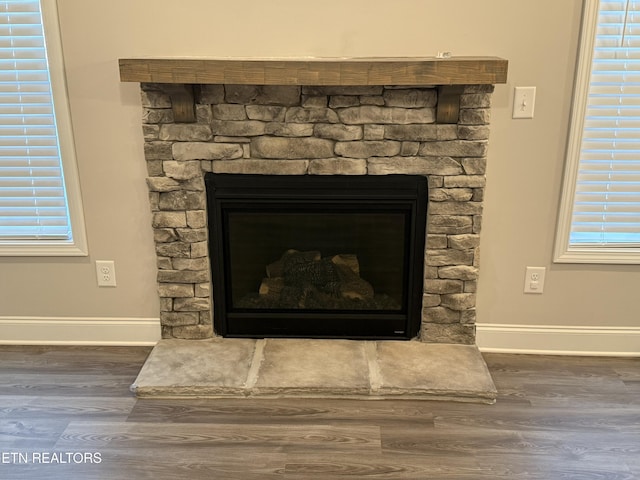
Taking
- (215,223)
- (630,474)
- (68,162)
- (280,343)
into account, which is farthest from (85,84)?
(630,474)

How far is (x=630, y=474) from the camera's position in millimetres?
2006

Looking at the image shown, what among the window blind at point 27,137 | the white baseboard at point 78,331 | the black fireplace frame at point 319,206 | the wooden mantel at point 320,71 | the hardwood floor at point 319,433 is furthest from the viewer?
the white baseboard at point 78,331

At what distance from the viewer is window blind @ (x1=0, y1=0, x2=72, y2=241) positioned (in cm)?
245

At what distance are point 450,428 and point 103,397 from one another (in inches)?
56.4

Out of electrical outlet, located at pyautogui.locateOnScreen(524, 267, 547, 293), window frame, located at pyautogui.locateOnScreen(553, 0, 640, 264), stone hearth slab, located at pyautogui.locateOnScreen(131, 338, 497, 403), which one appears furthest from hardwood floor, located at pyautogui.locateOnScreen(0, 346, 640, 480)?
window frame, located at pyautogui.locateOnScreen(553, 0, 640, 264)

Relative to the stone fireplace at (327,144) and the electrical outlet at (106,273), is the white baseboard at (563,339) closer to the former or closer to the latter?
the stone fireplace at (327,144)

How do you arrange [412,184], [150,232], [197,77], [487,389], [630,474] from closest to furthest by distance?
[630,474] < [197,77] < [487,389] < [412,184] < [150,232]

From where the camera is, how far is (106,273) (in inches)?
109

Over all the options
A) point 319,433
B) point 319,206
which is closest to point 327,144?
point 319,206

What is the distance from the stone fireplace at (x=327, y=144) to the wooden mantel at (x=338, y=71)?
6 cm

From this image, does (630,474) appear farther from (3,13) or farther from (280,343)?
(3,13)

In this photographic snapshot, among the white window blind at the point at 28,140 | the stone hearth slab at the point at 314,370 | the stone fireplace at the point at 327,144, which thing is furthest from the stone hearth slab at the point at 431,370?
the white window blind at the point at 28,140

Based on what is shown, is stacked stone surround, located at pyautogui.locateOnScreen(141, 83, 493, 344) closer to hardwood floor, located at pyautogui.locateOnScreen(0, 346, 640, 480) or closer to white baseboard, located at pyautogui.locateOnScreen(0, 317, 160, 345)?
white baseboard, located at pyautogui.locateOnScreen(0, 317, 160, 345)

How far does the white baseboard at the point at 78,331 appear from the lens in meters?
2.85
